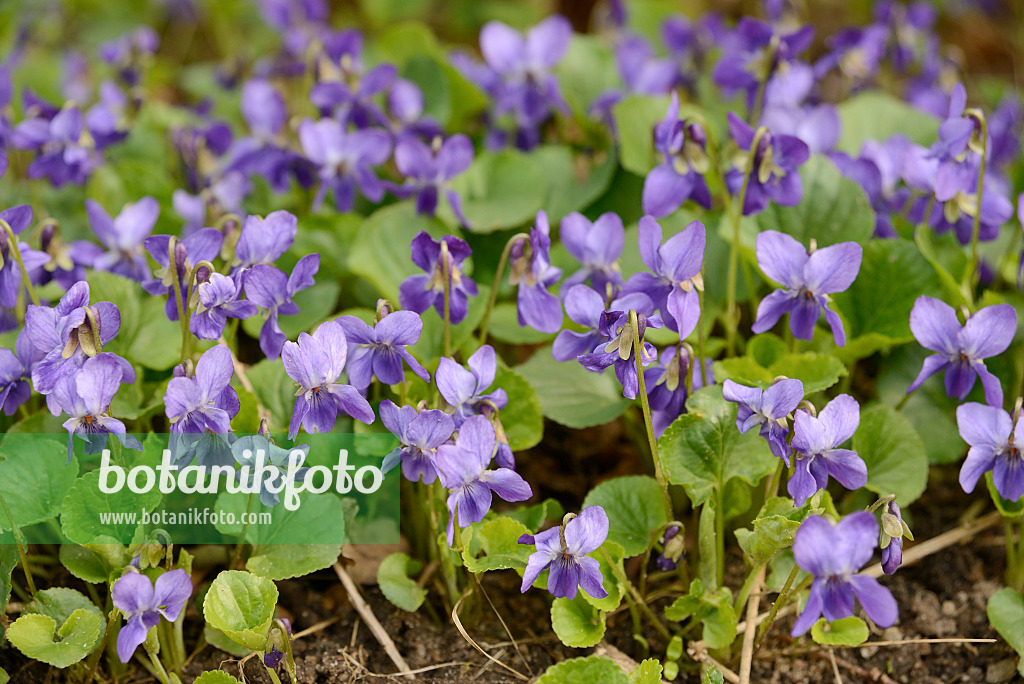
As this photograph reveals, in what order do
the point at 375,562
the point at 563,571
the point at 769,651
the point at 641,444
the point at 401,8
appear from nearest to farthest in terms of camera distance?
the point at 563,571 < the point at 769,651 < the point at 375,562 < the point at 641,444 < the point at 401,8

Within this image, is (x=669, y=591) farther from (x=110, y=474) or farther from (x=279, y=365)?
(x=110, y=474)

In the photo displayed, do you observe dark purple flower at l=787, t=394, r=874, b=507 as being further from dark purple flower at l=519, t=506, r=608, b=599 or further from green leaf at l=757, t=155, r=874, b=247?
green leaf at l=757, t=155, r=874, b=247

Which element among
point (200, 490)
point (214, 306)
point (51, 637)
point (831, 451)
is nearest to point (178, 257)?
point (214, 306)

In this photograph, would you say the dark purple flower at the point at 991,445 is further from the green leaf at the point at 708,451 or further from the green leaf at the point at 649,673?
the green leaf at the point at 649,673

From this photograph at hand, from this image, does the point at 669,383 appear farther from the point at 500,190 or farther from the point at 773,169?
the point at 500,190

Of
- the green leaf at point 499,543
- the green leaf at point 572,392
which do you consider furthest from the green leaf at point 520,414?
the green leaf at point 499,543

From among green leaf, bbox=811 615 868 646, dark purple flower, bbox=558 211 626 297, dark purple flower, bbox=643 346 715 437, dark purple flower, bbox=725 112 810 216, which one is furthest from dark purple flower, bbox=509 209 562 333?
green leaf, bbox=811 615 868 646

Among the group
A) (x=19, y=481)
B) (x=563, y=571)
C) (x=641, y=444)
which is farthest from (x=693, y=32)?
(x=19, y=481)
